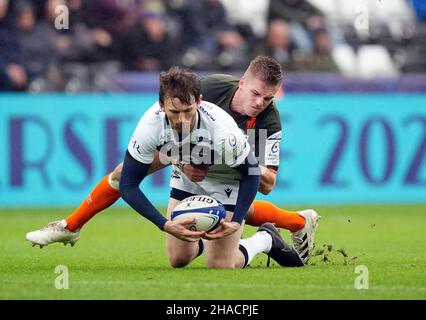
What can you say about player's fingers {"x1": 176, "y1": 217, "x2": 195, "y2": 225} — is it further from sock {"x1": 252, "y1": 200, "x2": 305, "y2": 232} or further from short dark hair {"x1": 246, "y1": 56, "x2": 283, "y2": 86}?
sock {"x1": 252, "y1": 200, "x2": 305, "y2": 232}

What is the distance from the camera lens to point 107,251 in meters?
10.2

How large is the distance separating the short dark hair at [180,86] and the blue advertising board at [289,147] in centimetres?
732

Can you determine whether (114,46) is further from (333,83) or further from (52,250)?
(52,250)

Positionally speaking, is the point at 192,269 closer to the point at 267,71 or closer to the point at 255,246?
the point at 255,246

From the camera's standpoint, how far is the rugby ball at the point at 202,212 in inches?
305

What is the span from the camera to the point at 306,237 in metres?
9.08

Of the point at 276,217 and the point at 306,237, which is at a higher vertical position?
the point at 276,217

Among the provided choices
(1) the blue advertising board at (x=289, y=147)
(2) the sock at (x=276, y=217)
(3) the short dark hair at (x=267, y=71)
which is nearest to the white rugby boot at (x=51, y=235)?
(2) the sock at (x=276, y=217)

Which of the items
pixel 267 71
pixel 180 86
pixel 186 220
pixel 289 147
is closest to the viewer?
pixel 180 86

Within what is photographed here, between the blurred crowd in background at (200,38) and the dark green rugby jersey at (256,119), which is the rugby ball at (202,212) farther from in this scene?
the blurred crowd in background at (200,38)

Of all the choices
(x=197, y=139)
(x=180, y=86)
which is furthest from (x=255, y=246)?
(x=180, y=86)

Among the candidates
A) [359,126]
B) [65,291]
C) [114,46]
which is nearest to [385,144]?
[359,126]

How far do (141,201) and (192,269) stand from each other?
39.1 inches
